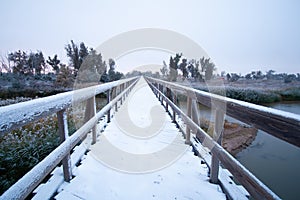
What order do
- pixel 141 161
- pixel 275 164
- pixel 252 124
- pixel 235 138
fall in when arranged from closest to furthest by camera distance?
pixel 252 124, pixel 141 161, pixel 275 164, pixel 235 138

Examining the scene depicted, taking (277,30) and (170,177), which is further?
(277,30)

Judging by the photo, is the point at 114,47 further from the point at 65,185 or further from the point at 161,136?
the point at 65,185

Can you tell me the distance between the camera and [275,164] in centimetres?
445

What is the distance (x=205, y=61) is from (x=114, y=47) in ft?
89.3

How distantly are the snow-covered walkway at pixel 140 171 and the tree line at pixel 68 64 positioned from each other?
1802 cm

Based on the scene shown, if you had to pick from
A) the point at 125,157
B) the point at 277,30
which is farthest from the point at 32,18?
the point at 277,30

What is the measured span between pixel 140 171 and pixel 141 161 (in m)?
0.21

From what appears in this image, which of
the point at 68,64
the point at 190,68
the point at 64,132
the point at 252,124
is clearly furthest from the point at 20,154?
the point at 190,68

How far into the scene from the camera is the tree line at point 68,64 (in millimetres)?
21419

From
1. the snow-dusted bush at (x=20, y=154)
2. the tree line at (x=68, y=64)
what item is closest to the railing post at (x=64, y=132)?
the snow-dusted bush at (x=20, y=154)

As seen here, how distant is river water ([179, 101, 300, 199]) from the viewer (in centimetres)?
347

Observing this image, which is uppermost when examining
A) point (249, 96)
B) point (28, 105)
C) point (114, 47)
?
point (114, 47)

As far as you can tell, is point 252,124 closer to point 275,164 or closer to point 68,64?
point 275,164

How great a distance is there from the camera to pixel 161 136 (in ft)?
9.14
